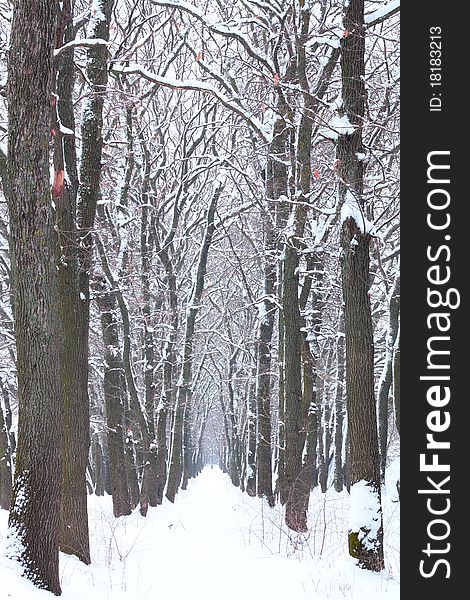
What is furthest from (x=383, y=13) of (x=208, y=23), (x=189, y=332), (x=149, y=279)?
(x=189, y=332)

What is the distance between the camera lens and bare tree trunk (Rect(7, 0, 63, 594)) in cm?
586

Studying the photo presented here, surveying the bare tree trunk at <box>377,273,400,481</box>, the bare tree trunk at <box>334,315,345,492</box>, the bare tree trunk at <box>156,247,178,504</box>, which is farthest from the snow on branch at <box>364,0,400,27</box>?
the bare tree trunk at <box>334,315,345,492</box>

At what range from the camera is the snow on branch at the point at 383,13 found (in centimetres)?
708

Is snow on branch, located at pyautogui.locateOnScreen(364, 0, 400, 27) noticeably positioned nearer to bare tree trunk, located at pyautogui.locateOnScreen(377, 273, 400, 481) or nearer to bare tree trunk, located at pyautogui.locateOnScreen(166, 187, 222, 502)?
bare tree trunk, located at pyautogui.locateOnScreen(377, 273, 400, 481)

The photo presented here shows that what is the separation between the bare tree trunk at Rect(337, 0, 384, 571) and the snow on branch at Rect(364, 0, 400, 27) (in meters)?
0.12

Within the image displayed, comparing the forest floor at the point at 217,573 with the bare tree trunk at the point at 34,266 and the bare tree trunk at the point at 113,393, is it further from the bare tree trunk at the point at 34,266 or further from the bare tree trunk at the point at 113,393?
the bare tree trunk at the point at 113,393

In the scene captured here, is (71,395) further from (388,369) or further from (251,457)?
(251,457)

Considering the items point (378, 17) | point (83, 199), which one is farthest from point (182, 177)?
point (378, 17)

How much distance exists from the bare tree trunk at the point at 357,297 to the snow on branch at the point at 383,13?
0.12 meters

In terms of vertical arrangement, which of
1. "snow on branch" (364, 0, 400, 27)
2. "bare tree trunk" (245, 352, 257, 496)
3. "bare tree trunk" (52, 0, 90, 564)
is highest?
"snow on branch" (364, 0, 400, 27)

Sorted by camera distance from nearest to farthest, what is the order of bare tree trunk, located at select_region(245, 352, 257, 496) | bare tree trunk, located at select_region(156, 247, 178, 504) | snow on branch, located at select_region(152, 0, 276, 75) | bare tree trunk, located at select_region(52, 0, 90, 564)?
bare tree trunk, located at select_region(52, 0, 90, 564) → snow on branch, located at select_region(152, 0, 276, 75) → bare tree trunk, located at select_region(156, 247, 178, 504) → bare tree trunk, located at select_region(245, 352, 257, 496)

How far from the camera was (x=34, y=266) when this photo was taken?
597 cm

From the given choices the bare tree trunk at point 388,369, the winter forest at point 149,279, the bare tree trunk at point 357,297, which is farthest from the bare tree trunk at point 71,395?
the bare tree trunk at point 388,369

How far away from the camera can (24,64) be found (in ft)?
19.5
